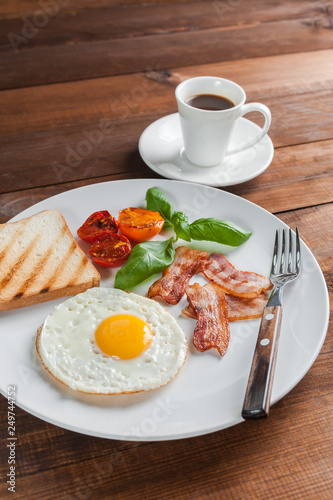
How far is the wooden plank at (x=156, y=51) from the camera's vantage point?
3.29 metres

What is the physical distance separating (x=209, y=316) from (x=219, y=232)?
424 mm

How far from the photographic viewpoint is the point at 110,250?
6.51 ft

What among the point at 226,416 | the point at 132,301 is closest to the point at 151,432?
the point at 226,416

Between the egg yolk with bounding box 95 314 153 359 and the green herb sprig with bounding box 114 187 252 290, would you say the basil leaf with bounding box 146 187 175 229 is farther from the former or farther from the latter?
the egg yolk with bounding box 95 314 153 359

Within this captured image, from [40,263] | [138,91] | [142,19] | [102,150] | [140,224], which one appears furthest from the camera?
[142,19]

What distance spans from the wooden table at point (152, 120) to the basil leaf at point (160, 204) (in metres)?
0.45

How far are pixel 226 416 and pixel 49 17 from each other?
353 cm

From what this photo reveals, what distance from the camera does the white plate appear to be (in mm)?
A: 1400

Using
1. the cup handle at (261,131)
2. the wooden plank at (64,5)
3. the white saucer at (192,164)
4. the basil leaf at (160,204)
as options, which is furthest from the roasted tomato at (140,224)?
the wooden plank at (64,5)

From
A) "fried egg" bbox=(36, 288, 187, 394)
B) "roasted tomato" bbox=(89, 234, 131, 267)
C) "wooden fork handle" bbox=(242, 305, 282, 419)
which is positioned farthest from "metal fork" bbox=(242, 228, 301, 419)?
"roasted tomato" bbox=(89, 234, 131, 267)

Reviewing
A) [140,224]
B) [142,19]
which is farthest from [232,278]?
[142,19]

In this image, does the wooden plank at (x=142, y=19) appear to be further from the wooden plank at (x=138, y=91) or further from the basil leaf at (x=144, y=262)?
the basil leaf at (x=144, y=262)

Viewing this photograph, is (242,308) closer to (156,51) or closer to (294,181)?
(294,181)

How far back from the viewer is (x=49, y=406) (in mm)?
1441
